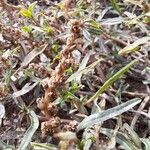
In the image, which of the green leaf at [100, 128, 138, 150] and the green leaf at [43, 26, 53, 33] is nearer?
the green leaf at [100, 128, 138, 150]

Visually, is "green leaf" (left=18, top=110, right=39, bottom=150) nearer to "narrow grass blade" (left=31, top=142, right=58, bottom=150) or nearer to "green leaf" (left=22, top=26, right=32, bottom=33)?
"narrow grass blade" (left=31, top=142, right=58, bottom=150)

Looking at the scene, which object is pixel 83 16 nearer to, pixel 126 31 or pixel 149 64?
pixel 126 31

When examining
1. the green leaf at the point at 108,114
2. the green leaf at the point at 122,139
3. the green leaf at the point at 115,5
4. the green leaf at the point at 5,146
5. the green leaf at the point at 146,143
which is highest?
the green leaf at the point at 115,5

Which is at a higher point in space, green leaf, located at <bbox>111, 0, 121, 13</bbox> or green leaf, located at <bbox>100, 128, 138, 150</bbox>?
green leaf, located at <bbox>111, 0, 121, 13</bbox>

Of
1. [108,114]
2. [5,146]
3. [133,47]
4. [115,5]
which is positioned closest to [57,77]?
[108,114]

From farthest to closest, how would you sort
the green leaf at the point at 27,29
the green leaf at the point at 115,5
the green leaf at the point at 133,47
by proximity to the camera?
the green leaf at the point at 115,5
the green leaf at the point at 27,29
the green leaf at the point at 133,47

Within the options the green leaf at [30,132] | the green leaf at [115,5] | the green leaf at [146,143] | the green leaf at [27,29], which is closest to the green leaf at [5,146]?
the green leaf at [30,132]

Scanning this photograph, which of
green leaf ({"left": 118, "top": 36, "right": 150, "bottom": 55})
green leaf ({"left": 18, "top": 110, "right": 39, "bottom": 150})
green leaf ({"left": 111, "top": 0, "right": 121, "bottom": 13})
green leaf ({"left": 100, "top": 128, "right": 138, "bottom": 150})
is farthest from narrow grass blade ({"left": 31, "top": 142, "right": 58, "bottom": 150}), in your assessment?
green leaf ({"left": 111, "top": 0, "right": 121, "bottom": 13})

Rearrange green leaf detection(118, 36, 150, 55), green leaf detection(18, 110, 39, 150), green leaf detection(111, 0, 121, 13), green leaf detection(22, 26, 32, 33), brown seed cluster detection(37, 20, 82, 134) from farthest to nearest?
green leaf detection(111, 0, 121, 13) → green leaf detection(22, 26, 32, 33) → green leaf detection(118, 36, 150, 55) → green leaf detection(18, 110, 39, 150) → brown seed cluster detection(37, 20, 82, 134)

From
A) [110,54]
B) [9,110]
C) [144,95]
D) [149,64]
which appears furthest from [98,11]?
[9,110]

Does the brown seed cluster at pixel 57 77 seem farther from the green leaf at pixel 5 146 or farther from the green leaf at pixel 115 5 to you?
the green leaf at pixel 115 5

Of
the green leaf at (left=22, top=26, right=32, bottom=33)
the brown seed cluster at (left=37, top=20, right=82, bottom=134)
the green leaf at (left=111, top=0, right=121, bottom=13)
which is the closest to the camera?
the brown seed cluster at (left=37, top=20, right=82, bottom=134)
